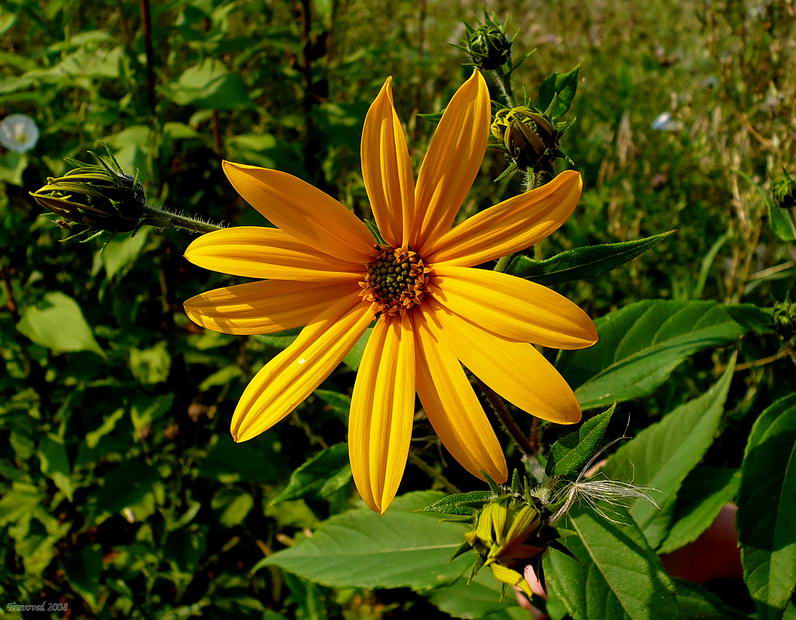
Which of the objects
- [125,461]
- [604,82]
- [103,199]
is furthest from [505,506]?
[604,82]

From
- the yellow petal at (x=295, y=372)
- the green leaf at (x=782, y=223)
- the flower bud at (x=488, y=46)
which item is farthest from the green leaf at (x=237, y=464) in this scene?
the green leaf at (x=782, y=223)

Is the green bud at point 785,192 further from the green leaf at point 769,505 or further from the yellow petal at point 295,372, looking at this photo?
the yellow petal at point 295,372

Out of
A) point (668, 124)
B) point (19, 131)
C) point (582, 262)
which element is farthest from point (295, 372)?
point (668, 124)

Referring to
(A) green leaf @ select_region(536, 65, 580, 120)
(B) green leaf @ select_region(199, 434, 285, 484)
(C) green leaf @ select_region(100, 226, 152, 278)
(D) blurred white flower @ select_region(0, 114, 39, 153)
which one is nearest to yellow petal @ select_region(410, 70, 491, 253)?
(A) green leaf @ select_region(536, 65, 580, 120)

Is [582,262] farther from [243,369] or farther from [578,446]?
[243,369]

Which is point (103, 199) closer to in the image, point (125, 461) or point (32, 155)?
point (125, 461)
